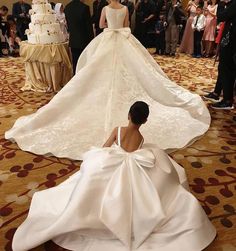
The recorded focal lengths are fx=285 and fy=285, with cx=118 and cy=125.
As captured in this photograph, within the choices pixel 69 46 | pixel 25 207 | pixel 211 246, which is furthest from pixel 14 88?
pixel 211 246

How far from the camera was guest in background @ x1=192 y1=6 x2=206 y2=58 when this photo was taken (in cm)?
736

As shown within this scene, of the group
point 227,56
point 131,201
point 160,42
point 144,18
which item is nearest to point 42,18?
point 227,56

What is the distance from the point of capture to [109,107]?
3.11 metres

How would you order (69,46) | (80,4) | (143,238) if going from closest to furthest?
(143,238)
(80,4)
(69,46)

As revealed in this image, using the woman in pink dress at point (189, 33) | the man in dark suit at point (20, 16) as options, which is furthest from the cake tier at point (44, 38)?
the woman in pink dress at point (189, 33)

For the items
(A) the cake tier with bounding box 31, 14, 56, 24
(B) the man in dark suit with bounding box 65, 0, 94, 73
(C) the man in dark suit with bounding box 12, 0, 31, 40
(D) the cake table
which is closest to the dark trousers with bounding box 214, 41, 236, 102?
(B) the man in dark suit with bounding box 65, 0, 94, 73

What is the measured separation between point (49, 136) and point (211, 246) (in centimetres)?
189

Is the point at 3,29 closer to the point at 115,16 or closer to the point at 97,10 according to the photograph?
the point at 97,10

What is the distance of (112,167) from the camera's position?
1.66 metres

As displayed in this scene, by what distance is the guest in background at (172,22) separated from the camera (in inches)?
286

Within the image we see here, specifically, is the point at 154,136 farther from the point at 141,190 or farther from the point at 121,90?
the point at 141,190

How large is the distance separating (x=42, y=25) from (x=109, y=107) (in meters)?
2.13

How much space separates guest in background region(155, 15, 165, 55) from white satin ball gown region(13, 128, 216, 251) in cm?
642

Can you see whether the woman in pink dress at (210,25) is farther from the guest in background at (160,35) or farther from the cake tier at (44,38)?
the cake tier at (44,38)
